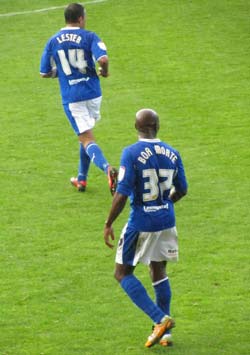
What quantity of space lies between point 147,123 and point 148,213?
0.77 meters

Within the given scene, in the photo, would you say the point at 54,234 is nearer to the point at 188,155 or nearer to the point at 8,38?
the point at 188,155

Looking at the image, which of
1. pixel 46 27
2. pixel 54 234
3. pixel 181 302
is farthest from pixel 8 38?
pixel 181 302

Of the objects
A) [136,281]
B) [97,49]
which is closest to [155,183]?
[136,281]

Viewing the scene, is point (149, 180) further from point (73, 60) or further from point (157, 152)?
point (73, 60)

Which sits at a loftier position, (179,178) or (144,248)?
(179,178)

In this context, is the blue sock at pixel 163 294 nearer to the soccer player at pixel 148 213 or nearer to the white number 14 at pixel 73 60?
the soccer player at pixel 148 213

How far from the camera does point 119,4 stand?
24672 mm

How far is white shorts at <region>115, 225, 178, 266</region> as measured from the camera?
994cm

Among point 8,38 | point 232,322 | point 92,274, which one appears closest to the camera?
point 232,322

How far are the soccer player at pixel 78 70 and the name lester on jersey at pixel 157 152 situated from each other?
387cm

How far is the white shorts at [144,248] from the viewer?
9.94 metres

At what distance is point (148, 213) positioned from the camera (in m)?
9.91

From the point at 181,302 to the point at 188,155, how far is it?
16.7 ft

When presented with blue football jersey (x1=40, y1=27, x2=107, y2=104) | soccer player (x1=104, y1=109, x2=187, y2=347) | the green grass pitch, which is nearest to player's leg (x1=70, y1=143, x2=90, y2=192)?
the green grass pitch
